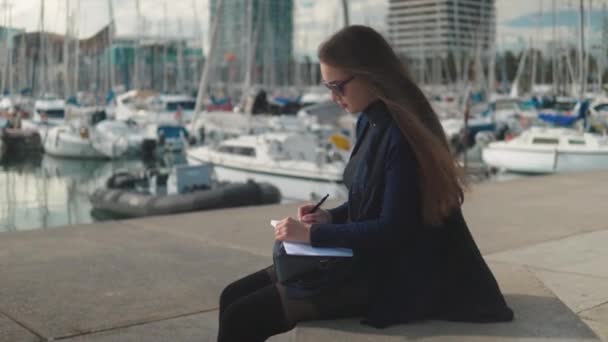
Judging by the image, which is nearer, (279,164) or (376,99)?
(376,99)

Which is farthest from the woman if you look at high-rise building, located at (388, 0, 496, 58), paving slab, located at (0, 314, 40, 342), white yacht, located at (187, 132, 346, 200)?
high-rise building, located at (388, 0, 496, 58)

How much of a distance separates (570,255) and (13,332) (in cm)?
387

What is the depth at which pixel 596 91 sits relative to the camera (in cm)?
5578

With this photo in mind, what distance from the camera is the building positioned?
75.5 meters

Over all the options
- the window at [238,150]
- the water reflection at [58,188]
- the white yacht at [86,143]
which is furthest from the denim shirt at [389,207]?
the white yacht at [86,143]

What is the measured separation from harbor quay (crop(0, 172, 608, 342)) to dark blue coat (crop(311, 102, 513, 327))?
0.24ft

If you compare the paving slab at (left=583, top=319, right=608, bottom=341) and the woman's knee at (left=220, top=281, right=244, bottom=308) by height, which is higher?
the woman's knee at (left=220, top=281, right=244, bottom=308)

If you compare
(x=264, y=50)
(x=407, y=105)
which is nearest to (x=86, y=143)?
(x=407, y=105)

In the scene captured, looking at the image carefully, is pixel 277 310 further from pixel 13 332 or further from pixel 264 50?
pixel 264 50

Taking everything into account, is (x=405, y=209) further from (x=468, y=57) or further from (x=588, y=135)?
(x=468, y=57)

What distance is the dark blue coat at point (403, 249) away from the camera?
308cm

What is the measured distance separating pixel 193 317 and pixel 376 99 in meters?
2.04

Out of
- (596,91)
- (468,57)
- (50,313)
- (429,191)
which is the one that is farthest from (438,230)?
(468,57)

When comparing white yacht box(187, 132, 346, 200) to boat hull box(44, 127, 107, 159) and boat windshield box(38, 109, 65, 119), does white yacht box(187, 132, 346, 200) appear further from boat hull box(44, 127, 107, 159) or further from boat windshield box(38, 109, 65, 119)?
boat windshield box(38, 109, 65, 119)
